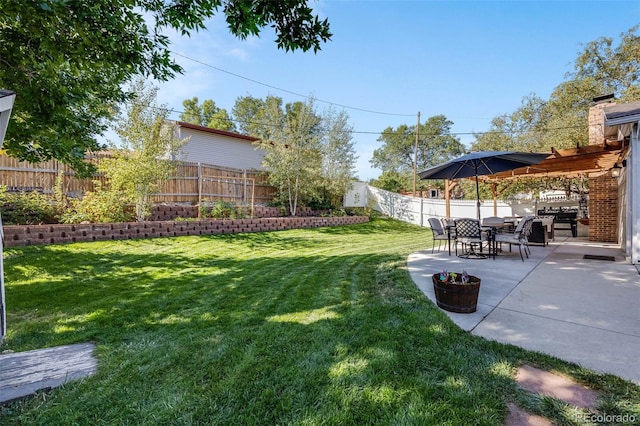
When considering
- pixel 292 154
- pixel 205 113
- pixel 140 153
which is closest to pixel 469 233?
pixel 292 154

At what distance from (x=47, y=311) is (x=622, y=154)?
11.2 metres

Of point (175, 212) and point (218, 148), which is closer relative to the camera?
point (175, 212)

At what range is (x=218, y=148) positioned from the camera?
595 inches

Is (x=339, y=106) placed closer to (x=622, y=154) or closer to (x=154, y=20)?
(x=622, y=154)

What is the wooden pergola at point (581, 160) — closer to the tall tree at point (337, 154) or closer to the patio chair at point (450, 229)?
the patio chair at point (450, 229)

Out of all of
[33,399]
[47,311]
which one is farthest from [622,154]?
[47,311]

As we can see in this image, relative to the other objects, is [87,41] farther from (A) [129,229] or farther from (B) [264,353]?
(A) [129,229]

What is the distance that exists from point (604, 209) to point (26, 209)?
628 inches

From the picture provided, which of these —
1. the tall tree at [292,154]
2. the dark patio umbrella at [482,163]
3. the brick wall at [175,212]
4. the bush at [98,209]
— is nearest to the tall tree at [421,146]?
the tall tree at [292,154]

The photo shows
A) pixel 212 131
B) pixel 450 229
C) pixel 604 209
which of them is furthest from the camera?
pixel 212 131

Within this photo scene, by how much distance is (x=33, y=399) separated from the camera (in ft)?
6.07

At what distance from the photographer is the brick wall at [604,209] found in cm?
A: 871

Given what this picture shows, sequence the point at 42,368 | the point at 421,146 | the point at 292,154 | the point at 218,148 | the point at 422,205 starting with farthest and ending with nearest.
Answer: the point at 421,146 < the point at 422,205 < the point at 218,148 < the point at 292,154 < the point at 42,368

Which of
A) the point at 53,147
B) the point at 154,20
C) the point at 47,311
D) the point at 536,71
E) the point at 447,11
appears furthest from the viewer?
the point at 536,71
